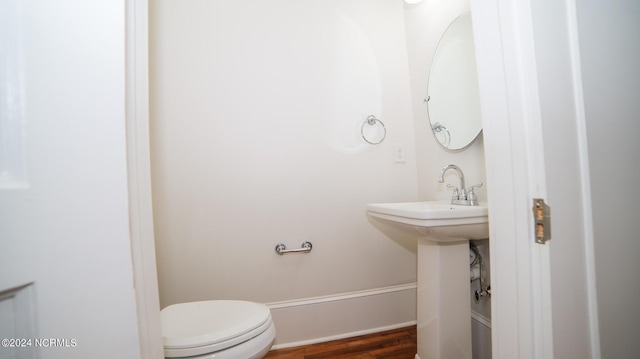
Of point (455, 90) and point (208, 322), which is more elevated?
point (455, 90)

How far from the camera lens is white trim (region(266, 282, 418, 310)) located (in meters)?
1.30

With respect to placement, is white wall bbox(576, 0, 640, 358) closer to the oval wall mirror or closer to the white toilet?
the oval wall mirror

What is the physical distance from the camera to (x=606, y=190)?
1.45ft

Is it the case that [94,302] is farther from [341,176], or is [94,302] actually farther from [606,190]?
[341,176]

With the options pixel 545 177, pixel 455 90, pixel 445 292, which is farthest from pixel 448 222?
pixel 455 90

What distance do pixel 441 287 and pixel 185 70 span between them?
5.54 ft

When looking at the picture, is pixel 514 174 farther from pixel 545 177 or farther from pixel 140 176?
pixel 140 176

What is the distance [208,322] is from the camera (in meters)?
0.79

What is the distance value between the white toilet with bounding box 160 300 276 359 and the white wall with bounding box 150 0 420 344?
1.34 ft

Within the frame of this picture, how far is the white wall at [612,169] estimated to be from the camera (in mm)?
436

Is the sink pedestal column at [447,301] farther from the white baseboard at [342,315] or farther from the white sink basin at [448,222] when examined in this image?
the white baseboard at [342,315]

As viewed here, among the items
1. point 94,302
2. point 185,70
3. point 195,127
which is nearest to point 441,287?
point 94,302

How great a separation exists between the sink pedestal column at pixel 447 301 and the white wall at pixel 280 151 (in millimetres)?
461

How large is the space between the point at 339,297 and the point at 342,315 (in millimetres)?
108
